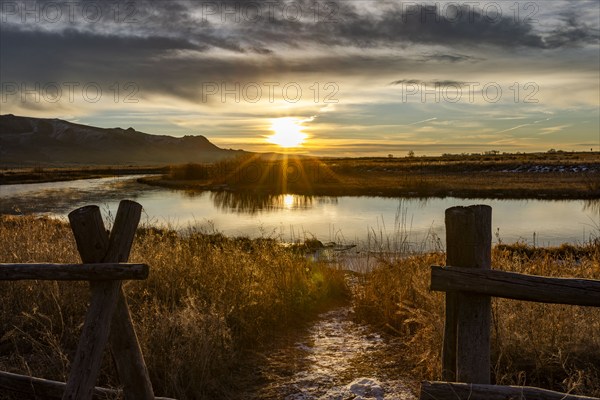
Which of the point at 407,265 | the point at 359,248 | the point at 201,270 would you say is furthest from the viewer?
the point at 359,248

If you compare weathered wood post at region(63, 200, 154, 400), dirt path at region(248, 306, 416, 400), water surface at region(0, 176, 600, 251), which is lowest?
dirt path at region(248, 306, 416, 400)

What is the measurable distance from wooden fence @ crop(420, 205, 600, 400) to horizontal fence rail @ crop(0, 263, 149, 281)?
85.4 inches

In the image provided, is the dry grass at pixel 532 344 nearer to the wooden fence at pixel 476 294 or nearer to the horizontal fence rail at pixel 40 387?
the wooden fence at pixel 476 294

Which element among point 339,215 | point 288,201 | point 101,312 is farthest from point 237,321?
point 288,201

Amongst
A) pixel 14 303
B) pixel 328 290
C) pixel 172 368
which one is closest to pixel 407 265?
pixel 328 290

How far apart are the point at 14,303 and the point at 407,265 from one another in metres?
6.20

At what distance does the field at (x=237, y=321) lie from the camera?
534 cm

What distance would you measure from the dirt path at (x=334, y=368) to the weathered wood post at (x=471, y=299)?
1.69 m

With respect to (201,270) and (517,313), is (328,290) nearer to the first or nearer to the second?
(201,270)

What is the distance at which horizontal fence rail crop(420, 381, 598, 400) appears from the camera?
344cm

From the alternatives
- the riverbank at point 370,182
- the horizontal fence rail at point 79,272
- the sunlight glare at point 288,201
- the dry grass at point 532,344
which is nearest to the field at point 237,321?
the dry grass at point 532,344

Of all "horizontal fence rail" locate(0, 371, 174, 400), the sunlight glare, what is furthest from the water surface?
"horizontal fence rail" locate(0, 371, 174, 400)

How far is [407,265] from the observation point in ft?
30.0

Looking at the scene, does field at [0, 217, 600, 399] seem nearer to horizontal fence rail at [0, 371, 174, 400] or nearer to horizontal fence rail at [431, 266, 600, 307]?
horizontal fence rail at [0, 371, 174, 400]
